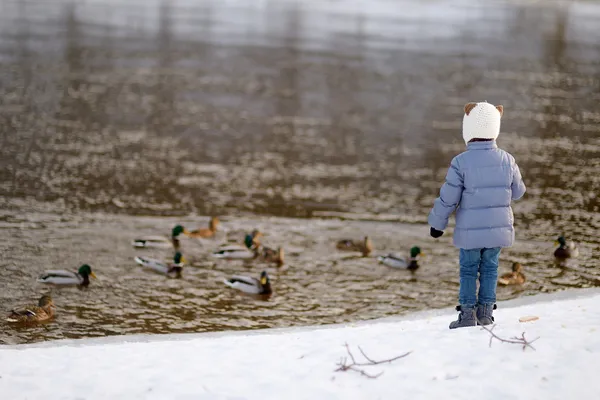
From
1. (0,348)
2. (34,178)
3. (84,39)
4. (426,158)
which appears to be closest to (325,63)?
(84,39)

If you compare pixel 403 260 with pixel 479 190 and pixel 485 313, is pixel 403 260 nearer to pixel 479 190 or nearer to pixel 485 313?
pixel 485 313

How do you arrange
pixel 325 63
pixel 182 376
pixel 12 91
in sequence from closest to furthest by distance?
pixel 182 376 < pixel 12 91 < pixel 325 63

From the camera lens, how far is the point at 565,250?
13109mm

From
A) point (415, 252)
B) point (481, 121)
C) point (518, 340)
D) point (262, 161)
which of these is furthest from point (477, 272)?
point (262, 161)

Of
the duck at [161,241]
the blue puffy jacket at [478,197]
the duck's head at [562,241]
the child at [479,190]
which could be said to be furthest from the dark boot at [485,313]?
the duck at [161,241]

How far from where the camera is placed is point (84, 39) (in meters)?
35.6

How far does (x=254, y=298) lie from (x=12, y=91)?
1512cm

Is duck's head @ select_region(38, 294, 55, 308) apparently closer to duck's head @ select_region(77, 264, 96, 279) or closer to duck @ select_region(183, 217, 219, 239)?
duck's head @ select_region(77, 264, 96, 279)

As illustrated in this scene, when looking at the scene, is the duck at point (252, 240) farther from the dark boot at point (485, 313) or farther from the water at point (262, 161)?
the dark boot at point (485, 313)

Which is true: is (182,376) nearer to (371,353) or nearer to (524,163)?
(371,353)

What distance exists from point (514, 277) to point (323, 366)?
6.02m

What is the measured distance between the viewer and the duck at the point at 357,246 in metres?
13.1

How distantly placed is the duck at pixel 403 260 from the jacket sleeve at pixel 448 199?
5571mm

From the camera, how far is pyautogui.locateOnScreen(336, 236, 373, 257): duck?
13091mm
